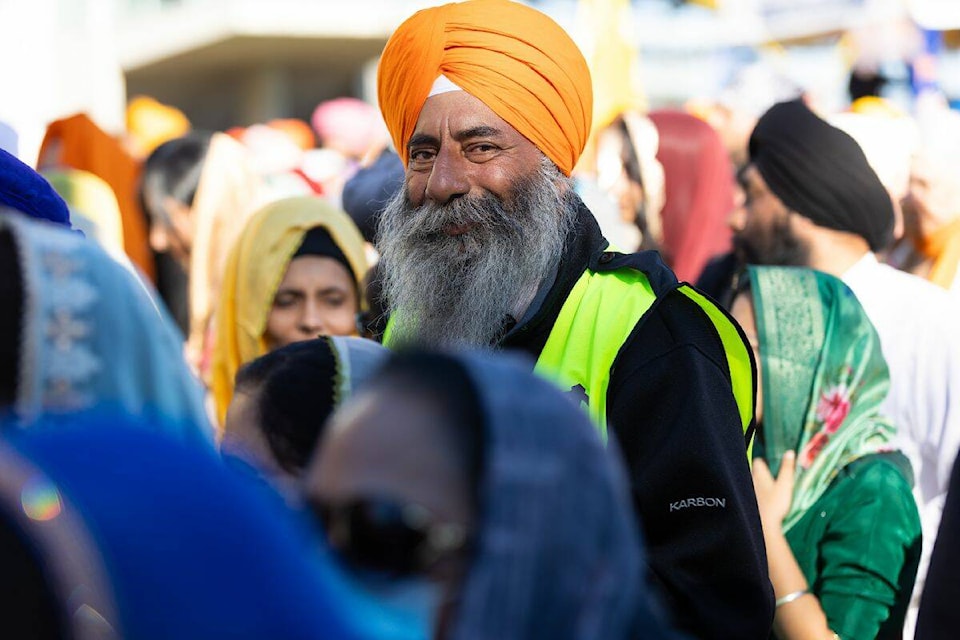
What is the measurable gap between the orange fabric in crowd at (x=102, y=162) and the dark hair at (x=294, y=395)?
474 cm

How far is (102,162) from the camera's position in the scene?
6.82m

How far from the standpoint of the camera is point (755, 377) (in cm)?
275

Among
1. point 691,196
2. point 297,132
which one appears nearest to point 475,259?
point 691,196

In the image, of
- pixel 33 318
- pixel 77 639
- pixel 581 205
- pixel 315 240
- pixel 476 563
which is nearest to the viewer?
pixel 77 639

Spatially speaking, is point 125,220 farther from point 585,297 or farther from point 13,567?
point 13,567

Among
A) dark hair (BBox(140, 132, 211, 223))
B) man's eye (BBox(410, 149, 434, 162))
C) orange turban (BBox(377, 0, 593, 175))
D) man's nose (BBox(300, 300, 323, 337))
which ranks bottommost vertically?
man's nose (BBox(300, 300, 323, 337))

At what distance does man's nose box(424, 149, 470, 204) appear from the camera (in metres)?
2.95

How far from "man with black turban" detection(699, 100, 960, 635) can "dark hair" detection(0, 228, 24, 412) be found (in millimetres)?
2787

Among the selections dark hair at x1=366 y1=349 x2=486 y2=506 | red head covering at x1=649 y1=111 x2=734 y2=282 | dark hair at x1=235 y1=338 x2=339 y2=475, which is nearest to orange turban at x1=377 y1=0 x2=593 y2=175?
dark hair at x1=235 y1=338 x2=339 y2=475

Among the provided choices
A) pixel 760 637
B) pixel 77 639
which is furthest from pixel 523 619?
pixel 760 637

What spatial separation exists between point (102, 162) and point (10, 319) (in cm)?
546

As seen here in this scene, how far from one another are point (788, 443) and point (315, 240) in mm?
1781

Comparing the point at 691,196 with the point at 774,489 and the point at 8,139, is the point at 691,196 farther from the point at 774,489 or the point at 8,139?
the point at 8,139

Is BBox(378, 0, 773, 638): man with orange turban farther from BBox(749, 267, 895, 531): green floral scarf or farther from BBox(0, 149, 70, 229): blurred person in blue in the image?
BBox(0, 149, 70, 229): blurred person in blue
